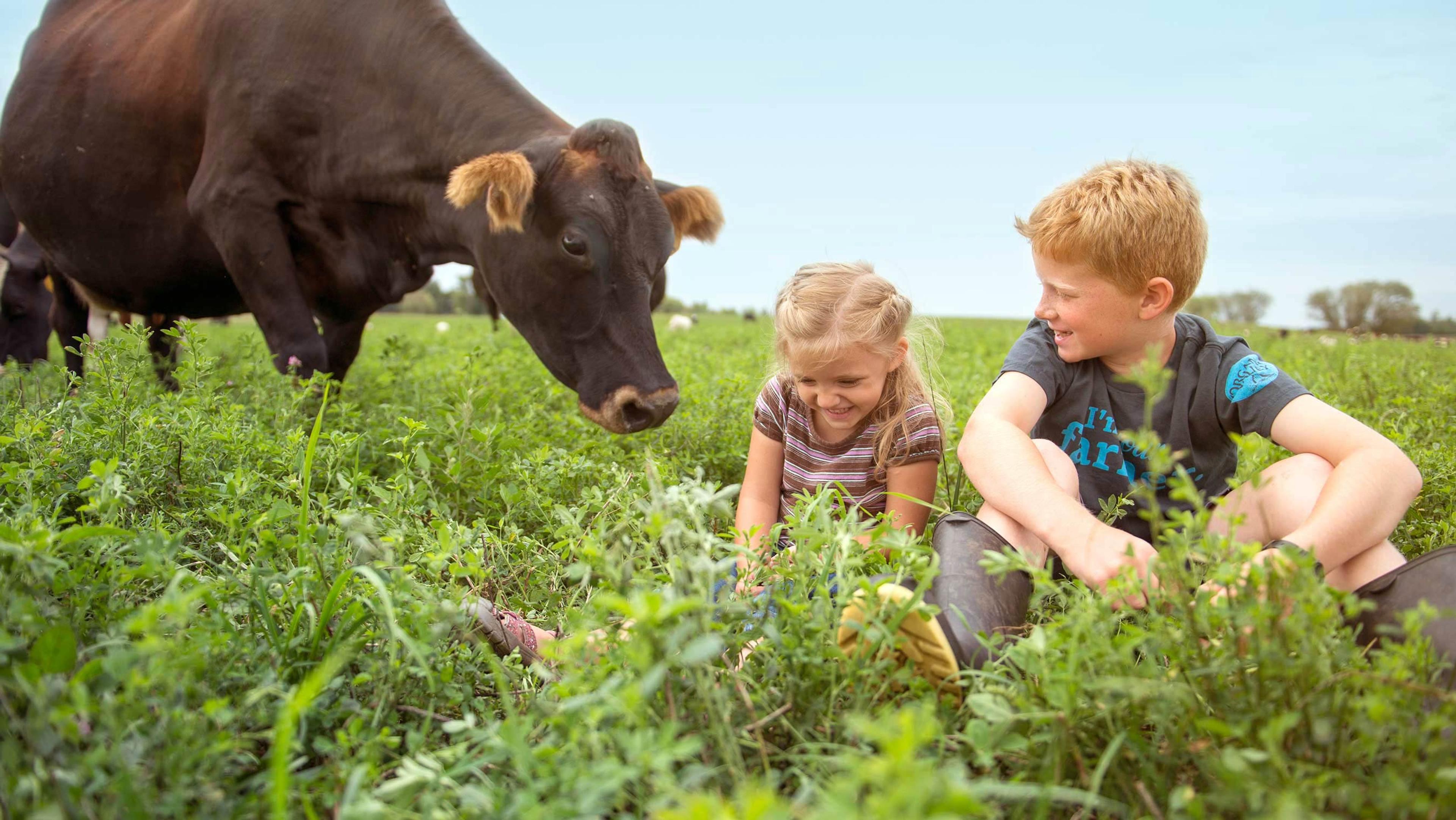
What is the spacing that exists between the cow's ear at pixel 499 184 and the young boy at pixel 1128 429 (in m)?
2.08

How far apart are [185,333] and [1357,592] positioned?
309cm

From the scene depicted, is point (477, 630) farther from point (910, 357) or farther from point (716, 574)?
point (910, 357)

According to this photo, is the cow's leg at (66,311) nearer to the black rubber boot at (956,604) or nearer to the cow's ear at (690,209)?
the cow's ear at (690,209)

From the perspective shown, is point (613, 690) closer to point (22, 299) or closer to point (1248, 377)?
point (1248, 377)

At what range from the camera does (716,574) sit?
52.9 inches

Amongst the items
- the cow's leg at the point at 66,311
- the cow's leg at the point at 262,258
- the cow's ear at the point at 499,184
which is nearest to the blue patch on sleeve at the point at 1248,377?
the cow's ear at the point at 499,184

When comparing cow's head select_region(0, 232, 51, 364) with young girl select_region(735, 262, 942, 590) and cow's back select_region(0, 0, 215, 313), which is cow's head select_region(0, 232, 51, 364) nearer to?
cow's back select_region(0, 0, 215, 313)

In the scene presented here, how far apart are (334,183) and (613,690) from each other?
150 inches

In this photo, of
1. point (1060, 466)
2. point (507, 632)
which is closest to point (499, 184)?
point (507, 632)

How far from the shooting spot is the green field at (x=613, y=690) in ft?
3.49

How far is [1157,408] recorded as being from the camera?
2.36m

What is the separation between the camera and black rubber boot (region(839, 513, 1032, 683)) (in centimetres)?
144

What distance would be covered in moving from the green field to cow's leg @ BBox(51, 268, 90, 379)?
4.94 metres

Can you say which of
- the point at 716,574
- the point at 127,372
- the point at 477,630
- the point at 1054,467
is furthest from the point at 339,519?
the point at 1054,467
